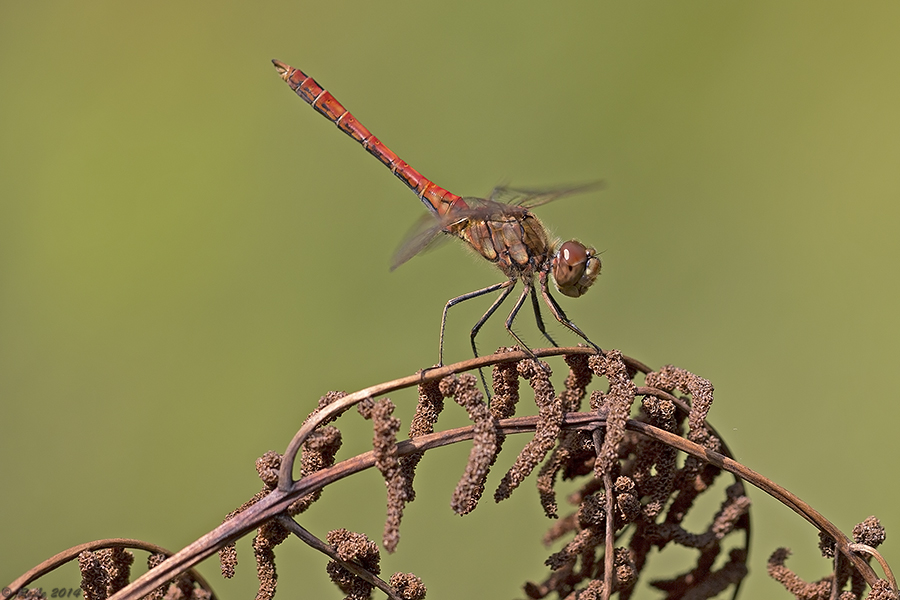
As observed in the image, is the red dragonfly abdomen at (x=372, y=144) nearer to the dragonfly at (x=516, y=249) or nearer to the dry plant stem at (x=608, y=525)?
the dragonfly at (x=516, y=249)

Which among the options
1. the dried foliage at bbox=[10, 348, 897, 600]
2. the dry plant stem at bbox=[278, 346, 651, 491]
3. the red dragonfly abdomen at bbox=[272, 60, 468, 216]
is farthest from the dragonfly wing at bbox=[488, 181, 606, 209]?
the dry plant stem at bbox=[278, 346, 651, 491]

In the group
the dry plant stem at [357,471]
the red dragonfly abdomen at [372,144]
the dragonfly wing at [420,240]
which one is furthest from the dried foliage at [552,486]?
the red dragonfly abdomen at [372,144]

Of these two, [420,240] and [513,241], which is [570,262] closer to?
[513,241]

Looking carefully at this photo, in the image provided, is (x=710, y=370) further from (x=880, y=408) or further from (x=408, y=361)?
(x=408, y=361)

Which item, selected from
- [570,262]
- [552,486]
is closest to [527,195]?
[570,262]

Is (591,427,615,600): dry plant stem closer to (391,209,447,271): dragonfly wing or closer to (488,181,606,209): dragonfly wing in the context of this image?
(391,209,447,271): dragonfly wing

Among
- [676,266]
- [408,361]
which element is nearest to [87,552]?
[408,361]

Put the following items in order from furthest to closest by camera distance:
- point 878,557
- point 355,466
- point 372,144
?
point 372,144, point 878,557, point 355,466
